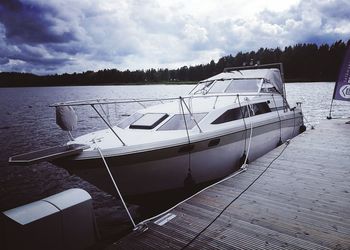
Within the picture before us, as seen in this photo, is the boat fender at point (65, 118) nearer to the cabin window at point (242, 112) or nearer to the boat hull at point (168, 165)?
the boat hull at point (168, 165)

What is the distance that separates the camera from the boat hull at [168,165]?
18.3 ft

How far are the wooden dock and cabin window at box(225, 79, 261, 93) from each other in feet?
10.5

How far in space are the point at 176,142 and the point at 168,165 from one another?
1.84 ft

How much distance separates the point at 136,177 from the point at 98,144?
3.84 feet

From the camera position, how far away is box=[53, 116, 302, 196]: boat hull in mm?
5586

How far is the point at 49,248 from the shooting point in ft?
11.7

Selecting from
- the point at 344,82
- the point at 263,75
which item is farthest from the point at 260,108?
the point at 344,82

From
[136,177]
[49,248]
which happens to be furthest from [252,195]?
[49,248]

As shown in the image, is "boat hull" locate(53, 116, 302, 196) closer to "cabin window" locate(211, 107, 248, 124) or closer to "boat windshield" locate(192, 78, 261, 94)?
"cabin window" locate(211, 107, 248, 124)

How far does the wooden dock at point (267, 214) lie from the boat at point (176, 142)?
952mm

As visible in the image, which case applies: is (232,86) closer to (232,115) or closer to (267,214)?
(232,115)

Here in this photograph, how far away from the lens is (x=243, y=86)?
9781 millimetres

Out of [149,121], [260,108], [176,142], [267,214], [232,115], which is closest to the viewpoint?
[267,214]

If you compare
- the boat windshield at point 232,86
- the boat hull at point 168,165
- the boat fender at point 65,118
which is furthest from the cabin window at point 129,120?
the boat windshield at point 232,86
